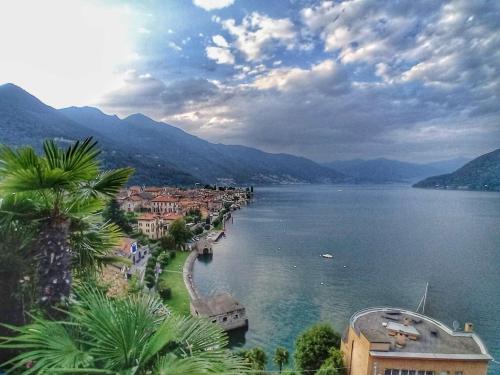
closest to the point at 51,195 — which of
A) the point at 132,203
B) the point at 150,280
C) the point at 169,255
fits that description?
the point at 150,280

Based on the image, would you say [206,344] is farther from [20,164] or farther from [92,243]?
[20,164]

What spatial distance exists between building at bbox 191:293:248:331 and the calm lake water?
873mm

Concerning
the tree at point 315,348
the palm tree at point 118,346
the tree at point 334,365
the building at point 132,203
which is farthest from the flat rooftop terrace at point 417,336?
the building at point 132,203

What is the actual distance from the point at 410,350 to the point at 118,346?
1039 centimetres

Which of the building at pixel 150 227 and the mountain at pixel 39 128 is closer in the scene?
the building at pixel 150 227

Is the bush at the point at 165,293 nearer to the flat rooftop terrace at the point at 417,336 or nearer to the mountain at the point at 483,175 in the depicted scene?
the flat rooftop terrace at the point at 417,336

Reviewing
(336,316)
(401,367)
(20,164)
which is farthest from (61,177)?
(336,316)

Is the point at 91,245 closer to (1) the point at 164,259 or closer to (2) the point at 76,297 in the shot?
(2) the point at 76,297

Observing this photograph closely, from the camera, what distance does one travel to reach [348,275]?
2928cm

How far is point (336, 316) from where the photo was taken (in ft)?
66.6

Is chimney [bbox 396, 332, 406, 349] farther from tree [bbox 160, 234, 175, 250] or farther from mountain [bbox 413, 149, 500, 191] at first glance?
mountain [bbox 413, 149, 500, 191]

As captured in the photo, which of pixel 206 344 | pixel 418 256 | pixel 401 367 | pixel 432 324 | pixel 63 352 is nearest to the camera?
pixel 63 352

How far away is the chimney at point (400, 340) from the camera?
33.0 feet

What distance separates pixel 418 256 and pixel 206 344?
39.9 metres
